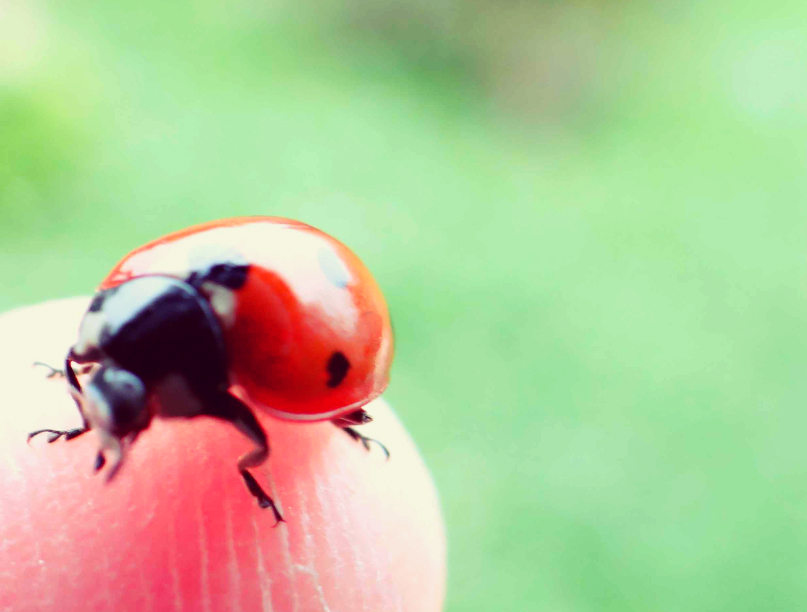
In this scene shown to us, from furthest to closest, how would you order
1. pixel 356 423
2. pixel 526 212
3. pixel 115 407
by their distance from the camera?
pixel 526 212 < pixel 356 423 < pixel 115 407

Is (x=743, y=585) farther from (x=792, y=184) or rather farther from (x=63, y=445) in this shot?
(x=792, y=184)

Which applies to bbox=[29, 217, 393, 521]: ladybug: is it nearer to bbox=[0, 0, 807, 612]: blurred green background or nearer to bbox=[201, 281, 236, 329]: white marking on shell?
bbox=[201, 281, 236, 329]: white marking on shell

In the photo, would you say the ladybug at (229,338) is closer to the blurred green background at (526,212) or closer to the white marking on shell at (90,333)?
the white marking on shell at (90,333)

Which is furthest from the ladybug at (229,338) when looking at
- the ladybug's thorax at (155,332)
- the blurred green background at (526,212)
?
the blurred green background at (526,212)

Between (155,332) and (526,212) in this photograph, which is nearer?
(155,332)

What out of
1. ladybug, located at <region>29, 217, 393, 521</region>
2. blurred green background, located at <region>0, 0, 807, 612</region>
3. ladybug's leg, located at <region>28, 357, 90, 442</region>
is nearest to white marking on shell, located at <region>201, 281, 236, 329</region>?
ladybug, located at <region>29, 217, 393, 521</region>

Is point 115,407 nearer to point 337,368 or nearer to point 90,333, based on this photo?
point 90,333

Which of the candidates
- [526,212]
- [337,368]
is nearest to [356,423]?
[337,368]

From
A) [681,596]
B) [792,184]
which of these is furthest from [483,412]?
[792,184]
